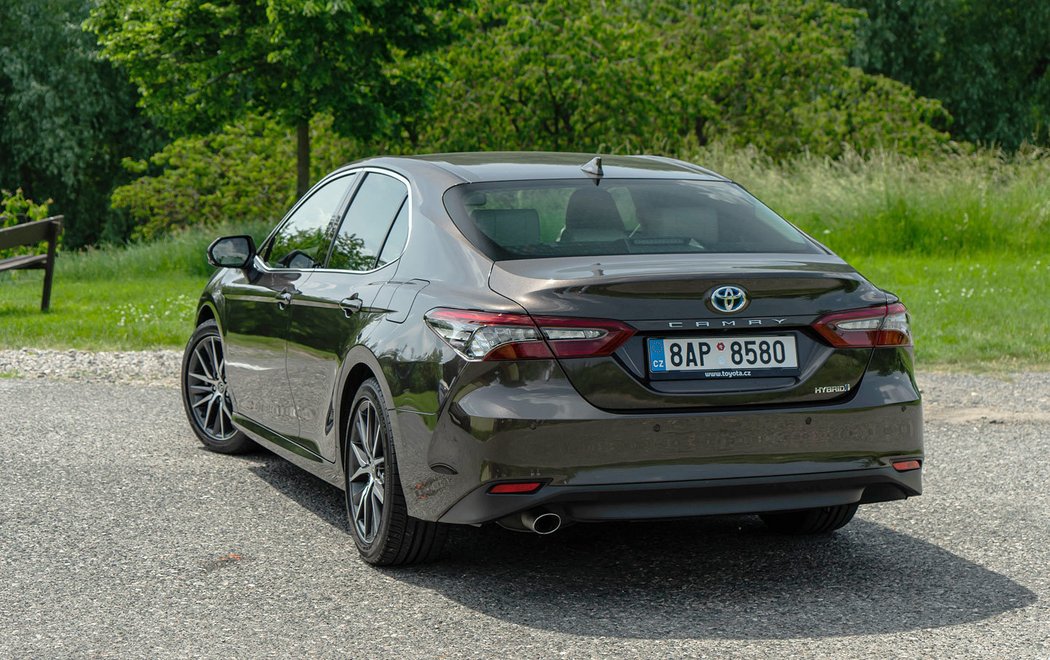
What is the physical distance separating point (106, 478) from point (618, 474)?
3.44 m

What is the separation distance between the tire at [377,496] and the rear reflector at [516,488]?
52 centimetres

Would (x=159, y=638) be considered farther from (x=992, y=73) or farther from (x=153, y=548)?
(x=992, y=73)

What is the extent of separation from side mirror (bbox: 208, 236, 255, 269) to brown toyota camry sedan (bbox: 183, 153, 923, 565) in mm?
1276

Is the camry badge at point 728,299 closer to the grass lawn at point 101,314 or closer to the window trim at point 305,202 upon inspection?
the window trim at point 305,202

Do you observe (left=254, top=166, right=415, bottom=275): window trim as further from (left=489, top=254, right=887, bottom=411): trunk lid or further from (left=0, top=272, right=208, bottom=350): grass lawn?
(left=0, top=272, right=208, bottom=350): grass lawn

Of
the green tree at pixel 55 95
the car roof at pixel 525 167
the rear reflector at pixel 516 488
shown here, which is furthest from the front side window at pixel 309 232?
the green tree at pixel 55 95

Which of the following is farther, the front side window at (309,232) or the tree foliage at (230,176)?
the tree foliage at (230,176)

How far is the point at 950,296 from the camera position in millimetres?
14367

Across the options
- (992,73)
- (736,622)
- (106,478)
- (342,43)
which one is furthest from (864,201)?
(992,73)

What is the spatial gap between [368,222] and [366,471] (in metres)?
1.12

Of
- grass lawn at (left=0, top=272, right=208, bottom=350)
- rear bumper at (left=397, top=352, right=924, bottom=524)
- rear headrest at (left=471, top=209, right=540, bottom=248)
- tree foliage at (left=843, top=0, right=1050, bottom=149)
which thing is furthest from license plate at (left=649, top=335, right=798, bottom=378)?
tree foliage at (left=843, top=0, right=1050, bottom=149)

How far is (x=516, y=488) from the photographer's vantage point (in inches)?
183

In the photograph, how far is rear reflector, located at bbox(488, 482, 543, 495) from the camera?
4.64 metres

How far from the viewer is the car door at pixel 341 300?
555cm
